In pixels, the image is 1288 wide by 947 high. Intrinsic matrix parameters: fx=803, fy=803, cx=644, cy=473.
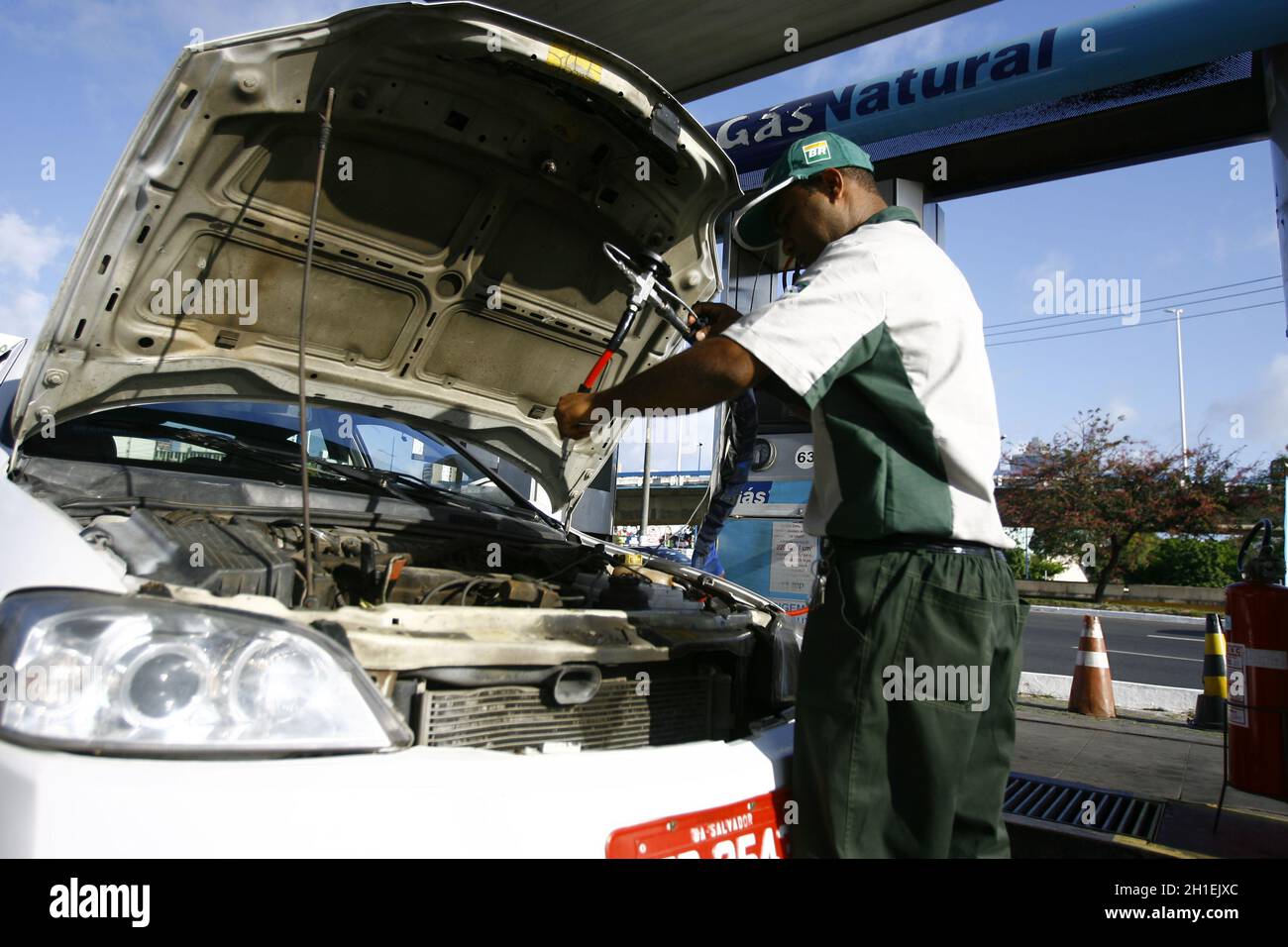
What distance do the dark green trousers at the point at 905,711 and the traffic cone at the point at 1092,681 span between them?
452 cm

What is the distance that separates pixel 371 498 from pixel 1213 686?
5.36 meters

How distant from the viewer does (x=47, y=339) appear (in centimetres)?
205

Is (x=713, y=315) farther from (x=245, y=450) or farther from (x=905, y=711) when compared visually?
(x=245, y=450)

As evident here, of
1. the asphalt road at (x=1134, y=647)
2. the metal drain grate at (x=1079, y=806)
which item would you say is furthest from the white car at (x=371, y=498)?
the asphalt road at (x=1134, y=647)

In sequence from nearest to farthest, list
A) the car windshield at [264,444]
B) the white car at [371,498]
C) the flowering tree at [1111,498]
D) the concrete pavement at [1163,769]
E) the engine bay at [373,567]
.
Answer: the white car at [371,498], the engine bay at [373,567], the car windshield at [264,444], the concrete pavement at [1163,769], the flowering tree at [1111,498]

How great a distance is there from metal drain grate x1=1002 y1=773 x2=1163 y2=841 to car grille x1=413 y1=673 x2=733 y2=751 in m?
1.61

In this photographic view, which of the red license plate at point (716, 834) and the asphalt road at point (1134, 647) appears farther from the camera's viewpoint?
the asphalt road at point (1134, 647)

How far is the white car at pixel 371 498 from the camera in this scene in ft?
3.74

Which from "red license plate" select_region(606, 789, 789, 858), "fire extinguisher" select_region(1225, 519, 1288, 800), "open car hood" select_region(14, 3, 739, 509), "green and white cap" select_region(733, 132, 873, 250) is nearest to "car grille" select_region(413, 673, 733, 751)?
"red license plate" select_region(606, 789, 789, 858)

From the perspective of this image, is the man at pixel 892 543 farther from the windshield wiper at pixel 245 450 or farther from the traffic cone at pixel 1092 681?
the traffic cone at pixel 1092 681

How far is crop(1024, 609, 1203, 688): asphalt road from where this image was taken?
8.55 meters
